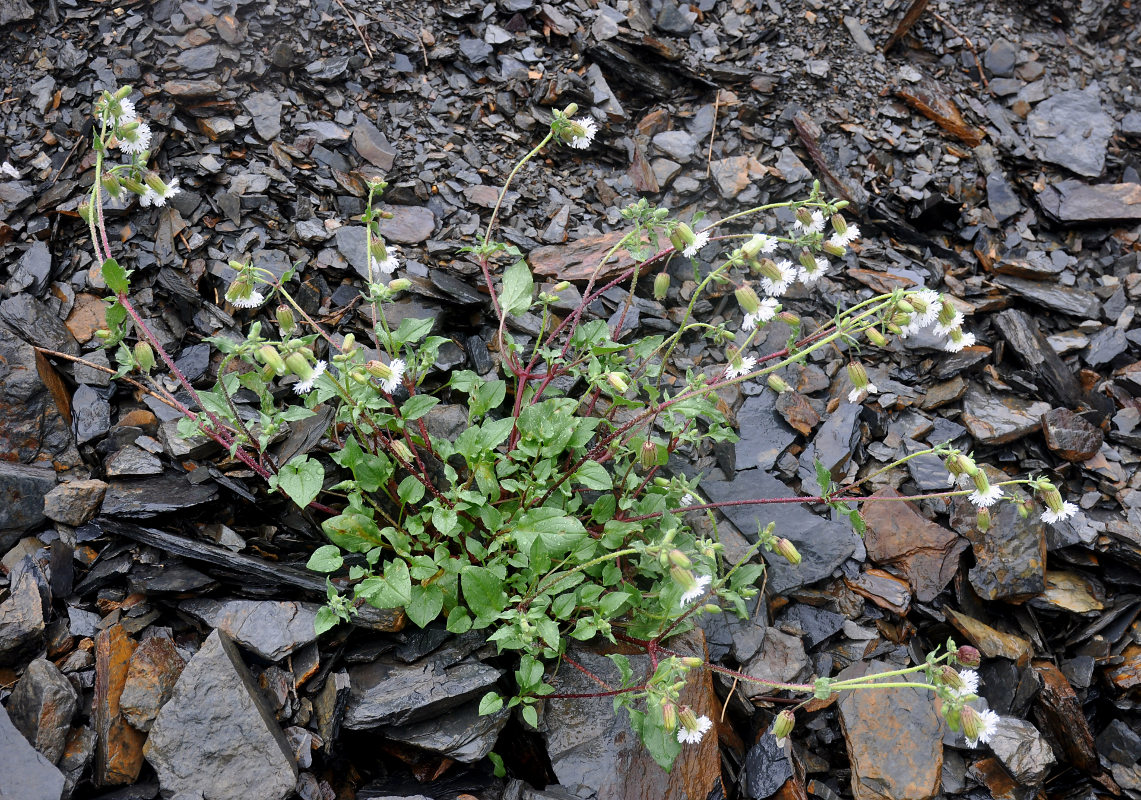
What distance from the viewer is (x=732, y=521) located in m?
4.26

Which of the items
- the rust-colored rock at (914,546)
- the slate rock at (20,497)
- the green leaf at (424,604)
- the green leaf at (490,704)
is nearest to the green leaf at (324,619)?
the green leaf at (424,604)

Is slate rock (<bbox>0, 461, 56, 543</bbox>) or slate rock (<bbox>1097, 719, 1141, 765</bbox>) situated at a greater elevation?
slate rock (<bbox>0, 461, 56, 543</bbox>)

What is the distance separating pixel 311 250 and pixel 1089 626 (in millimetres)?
4882

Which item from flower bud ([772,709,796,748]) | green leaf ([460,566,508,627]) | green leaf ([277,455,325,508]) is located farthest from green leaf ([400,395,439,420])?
flower bud ([772,709,796,748])

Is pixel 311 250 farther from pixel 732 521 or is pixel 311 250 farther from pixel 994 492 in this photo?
pixel 994 492

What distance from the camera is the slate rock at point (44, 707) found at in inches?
115

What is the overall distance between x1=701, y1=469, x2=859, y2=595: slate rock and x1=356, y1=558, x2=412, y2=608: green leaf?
186 centimetres

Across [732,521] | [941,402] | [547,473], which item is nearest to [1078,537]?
[941,402]

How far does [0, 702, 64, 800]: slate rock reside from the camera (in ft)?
8.70

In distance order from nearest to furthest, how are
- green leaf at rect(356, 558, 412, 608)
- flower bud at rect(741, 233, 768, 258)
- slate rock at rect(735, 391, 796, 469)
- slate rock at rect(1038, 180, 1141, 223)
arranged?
green leaf at rect(356, 558, 412, 608), flower bud at rect(741, 233, 768, 258), slate rock at rect(735, 391, 796, 469), slate rock at rect(1038, 180, 1141, 223)

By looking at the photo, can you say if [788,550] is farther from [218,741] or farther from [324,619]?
[218,741]

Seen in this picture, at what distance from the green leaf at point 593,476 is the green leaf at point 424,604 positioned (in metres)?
0.79

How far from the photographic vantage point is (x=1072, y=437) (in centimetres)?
457

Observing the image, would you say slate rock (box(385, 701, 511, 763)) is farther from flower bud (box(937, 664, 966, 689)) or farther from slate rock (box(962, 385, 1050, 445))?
slate rock (box(962, 385, 1050, 445))
